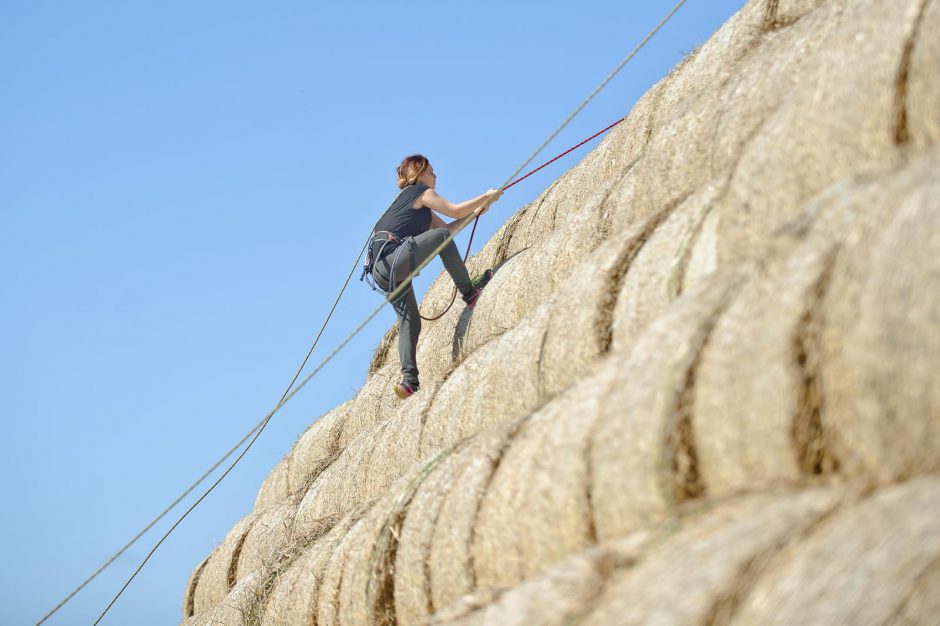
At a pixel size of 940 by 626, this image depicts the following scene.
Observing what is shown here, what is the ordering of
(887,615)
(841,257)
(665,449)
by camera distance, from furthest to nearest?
(665,449) → (841,257) → (887,615)

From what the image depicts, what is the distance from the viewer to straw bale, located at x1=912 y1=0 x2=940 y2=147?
391 centimetres

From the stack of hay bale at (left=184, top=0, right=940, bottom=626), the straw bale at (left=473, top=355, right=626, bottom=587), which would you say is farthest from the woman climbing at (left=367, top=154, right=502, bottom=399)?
the straw bale at (left=473, top=355, right=626, bottom=587)

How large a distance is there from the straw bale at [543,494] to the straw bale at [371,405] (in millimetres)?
5047

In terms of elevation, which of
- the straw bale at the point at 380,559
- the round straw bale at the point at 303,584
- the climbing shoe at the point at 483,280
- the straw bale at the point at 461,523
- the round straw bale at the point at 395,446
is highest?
the climbing shoe at the point at 483,280

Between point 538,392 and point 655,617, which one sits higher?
point 538,392

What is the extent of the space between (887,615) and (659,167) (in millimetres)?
4508

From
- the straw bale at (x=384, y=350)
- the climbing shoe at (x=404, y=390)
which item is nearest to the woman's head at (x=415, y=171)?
the climbing shoe at (x=404, y=390)

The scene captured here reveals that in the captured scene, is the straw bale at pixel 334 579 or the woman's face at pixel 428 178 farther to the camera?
the woman's face at pixel 428 178

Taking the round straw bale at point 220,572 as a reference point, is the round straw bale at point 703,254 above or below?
below

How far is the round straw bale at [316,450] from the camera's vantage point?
10531mm

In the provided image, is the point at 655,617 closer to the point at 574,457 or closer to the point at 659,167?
the point at 574,457

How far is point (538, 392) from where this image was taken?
6207 mm

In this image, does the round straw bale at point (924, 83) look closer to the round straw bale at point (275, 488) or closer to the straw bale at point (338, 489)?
the straw bale at point (338, 489)

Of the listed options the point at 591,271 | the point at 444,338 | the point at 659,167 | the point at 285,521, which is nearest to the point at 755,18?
the point at 659,167
